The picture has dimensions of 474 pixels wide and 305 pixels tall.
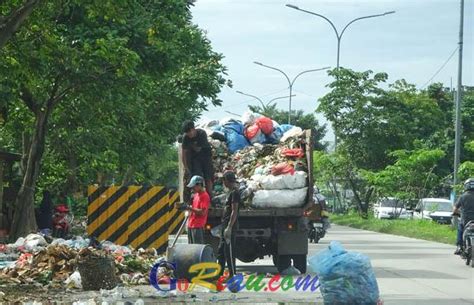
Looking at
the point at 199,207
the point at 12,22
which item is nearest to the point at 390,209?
the point at 199,207

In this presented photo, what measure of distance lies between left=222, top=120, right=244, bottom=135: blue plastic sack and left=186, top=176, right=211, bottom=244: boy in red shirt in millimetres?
4085

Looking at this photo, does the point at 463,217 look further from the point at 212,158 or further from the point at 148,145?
the point at 148,145

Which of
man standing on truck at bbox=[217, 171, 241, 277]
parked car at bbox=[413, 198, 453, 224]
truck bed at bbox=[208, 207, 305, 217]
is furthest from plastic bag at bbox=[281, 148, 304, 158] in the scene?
parked car at bbox=[413, 198, 453, 224]

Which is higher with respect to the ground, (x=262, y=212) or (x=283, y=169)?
(x=283, y=169)

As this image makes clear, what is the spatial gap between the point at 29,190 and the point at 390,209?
108 ft

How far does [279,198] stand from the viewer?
16047mm

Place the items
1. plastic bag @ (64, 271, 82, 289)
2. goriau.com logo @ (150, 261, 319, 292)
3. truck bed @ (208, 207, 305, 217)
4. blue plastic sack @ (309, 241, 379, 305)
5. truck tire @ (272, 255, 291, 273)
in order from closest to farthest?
blue plastic sack @ (309, 241, 379, 305) → goriau.com logo @ (150, 261, 319, 292) → plastic bag @ (64, 271, 82, 289) → truck bed @ (208, 207, 305, 217) → truck tire @ (272, 255, 291, 273)

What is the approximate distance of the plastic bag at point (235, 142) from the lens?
17.6 metres

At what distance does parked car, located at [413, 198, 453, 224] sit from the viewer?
4356cm

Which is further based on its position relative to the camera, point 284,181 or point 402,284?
point 284,181

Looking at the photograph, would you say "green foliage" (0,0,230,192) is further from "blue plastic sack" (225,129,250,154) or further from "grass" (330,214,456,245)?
"grass" (330,214,456,245)

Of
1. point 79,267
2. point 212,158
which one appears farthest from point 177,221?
point 79,267

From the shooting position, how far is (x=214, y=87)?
28.2 metres

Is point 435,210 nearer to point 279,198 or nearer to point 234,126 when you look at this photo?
point 234,126
